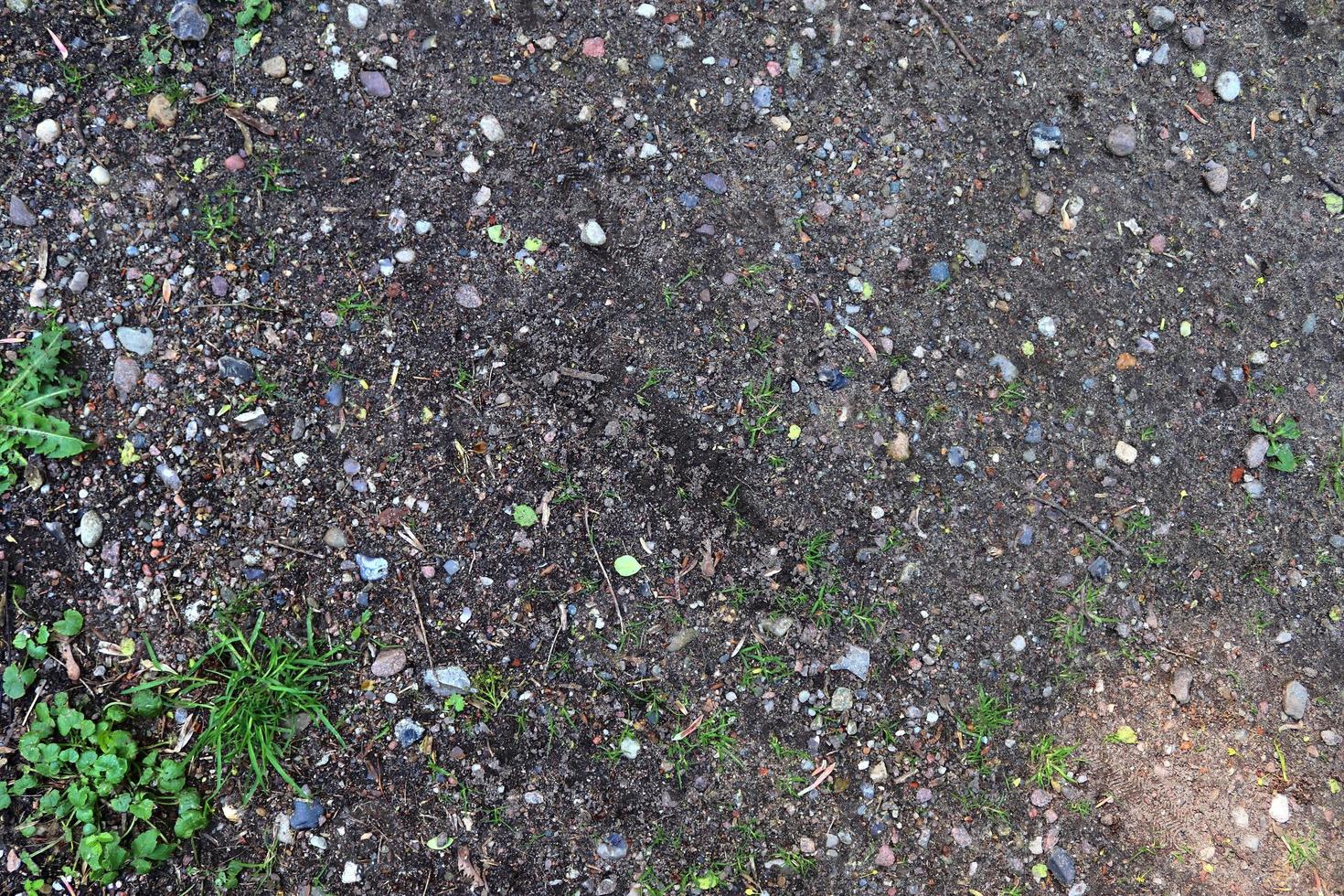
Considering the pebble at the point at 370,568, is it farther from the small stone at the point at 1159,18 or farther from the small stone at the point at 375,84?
the small stone at the point at 1159,18

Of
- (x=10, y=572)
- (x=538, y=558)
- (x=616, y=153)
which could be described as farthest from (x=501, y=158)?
(x=10, y=572)

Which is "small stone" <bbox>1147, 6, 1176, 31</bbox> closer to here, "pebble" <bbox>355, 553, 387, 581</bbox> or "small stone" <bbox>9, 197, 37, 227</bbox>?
"pebble" <bbox>355, 553, 387, 581</bbox>

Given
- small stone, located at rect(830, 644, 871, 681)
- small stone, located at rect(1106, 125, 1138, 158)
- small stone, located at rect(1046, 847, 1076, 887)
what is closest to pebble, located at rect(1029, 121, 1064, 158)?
small stone, located at rect(1106, 125, 1138, 158)

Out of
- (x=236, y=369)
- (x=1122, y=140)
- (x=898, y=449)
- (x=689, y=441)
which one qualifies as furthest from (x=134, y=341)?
(x=1122, y=140)

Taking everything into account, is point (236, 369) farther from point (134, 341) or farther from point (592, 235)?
point (592, 235)

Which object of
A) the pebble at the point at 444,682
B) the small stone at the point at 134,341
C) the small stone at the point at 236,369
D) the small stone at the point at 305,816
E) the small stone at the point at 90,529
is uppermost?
the small stone at the point at 134,341

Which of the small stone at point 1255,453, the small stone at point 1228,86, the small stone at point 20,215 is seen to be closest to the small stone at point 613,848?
the small stone at point 1255,453
